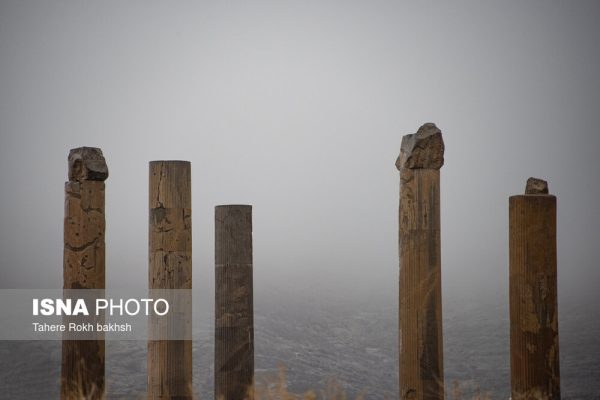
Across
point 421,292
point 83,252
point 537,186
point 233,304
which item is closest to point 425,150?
point 537,186

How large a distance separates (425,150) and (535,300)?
174cm

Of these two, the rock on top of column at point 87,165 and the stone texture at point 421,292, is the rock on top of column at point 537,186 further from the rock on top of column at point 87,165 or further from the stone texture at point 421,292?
the rock on top of column at point 87,165

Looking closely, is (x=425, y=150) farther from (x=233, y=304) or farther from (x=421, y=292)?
(x=233, y=304)

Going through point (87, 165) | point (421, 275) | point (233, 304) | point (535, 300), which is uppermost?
point (87, 165)

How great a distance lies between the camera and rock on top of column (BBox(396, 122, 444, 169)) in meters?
9.09

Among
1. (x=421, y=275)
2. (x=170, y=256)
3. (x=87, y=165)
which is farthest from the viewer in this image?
(x=170, y=256)

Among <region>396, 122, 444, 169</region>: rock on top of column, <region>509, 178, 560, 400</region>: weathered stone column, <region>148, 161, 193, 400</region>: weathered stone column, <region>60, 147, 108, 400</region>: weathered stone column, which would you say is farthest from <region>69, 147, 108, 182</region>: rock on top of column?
<region>509, 178, 560, 400</region>: weathered stone column

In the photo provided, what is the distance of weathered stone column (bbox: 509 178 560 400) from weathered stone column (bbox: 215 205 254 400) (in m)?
3.30

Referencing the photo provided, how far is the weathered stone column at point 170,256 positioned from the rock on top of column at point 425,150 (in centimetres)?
275

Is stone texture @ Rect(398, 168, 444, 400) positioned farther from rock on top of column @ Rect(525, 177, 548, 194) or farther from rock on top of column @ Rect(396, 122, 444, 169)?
rock on top of column @ Rect(525, 177, 548, 194)

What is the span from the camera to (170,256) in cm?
1053

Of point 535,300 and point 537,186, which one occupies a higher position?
point 537,186

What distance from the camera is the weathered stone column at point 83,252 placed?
1023cm

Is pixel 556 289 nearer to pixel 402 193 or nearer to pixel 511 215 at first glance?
pixel 511 215
